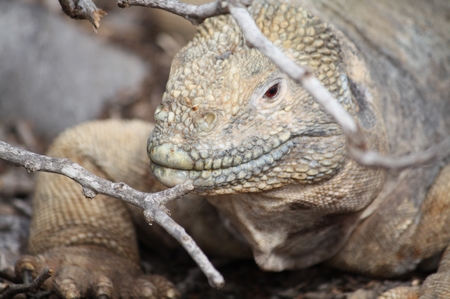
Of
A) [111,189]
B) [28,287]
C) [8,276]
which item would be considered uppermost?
[111,189]

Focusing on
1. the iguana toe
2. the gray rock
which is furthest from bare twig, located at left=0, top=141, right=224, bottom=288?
the gray rock

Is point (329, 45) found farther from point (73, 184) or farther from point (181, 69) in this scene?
point (73, 184)

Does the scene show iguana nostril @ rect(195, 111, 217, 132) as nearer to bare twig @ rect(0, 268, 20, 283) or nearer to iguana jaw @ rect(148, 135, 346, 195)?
iguana jaw @ rect(148, 135, 346, 195)

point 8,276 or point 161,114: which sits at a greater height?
point 161,114

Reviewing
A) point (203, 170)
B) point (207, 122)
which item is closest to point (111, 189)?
point (203, 170)

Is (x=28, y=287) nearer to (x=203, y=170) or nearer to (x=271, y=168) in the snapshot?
(x=203, y=170)

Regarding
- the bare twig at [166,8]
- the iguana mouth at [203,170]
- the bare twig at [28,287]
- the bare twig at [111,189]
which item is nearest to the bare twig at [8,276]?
the bare twig at [28,287]
